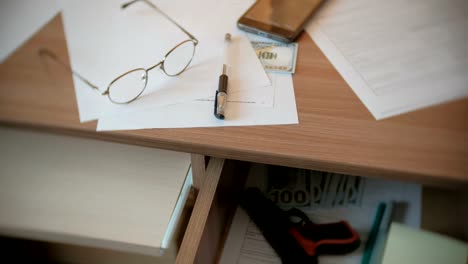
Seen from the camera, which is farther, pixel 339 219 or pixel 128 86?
pixel 339 219

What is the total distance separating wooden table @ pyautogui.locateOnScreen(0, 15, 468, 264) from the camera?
20.4 inches

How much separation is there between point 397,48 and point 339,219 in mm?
329

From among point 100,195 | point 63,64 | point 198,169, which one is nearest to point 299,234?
point 198,169

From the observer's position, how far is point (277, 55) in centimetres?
64

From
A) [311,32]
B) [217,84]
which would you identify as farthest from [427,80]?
[217,84]

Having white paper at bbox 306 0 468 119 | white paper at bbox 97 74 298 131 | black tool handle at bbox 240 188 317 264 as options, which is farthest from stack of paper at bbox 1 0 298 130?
black tool handle at bbox 240 188 317 264

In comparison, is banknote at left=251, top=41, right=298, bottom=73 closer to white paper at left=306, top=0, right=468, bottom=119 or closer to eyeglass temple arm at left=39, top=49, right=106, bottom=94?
white paper at left=306, top=0, right=468, bottom=119

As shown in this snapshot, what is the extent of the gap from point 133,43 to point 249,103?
228 millimetres

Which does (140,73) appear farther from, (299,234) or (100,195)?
(299,234)

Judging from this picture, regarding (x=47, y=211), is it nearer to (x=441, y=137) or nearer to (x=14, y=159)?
(x=14, y=159)

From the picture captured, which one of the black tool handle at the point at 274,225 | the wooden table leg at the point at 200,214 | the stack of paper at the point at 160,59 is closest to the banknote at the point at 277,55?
the stack of paper at the point at 160,59

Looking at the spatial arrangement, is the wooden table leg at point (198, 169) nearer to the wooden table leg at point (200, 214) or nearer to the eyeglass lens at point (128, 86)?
the wooden table leg at point (200, 214)

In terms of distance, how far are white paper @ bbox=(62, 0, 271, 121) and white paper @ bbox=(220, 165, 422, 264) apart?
298 millimetres

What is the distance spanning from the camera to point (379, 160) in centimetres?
52
